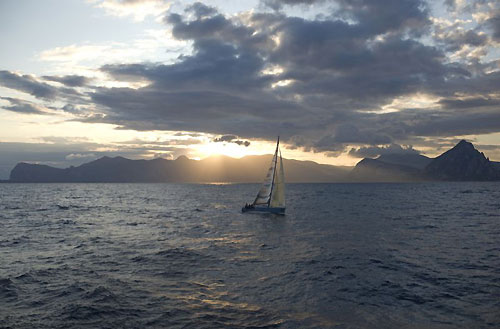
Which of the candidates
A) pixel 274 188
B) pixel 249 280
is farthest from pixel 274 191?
pixel 249 280

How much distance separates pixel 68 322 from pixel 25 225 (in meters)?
48.3

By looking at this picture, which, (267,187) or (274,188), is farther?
(267,187)

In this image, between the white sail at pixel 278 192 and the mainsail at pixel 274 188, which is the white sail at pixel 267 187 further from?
the white sail at pixel 278 192

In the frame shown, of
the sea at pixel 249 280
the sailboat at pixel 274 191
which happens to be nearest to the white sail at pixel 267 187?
the sailboat at pixel 274 191

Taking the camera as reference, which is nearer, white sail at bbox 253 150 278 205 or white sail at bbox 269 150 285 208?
white sail at bbox 269 150 285 208

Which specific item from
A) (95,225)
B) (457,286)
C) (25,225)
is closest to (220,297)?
(457,286)

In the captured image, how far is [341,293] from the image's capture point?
73.9ft

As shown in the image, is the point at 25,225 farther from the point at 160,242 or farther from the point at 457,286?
the point at 457,286

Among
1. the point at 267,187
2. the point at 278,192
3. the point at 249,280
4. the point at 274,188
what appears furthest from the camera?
the point at 267,187

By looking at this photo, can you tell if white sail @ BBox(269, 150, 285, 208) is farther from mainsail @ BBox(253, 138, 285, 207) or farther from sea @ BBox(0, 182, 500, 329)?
sea @ BBox(0, 182, 500, 329)

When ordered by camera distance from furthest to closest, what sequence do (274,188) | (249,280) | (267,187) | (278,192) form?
(267,187), (274,188), (278,192), (249,280)

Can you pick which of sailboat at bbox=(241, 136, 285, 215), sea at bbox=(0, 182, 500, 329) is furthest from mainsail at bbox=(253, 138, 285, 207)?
sea at bbox=(0, 182, 500, 329)

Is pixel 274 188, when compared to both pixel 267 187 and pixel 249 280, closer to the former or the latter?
pixel 267 187

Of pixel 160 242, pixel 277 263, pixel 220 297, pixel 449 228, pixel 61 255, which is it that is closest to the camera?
pixel 220 297
